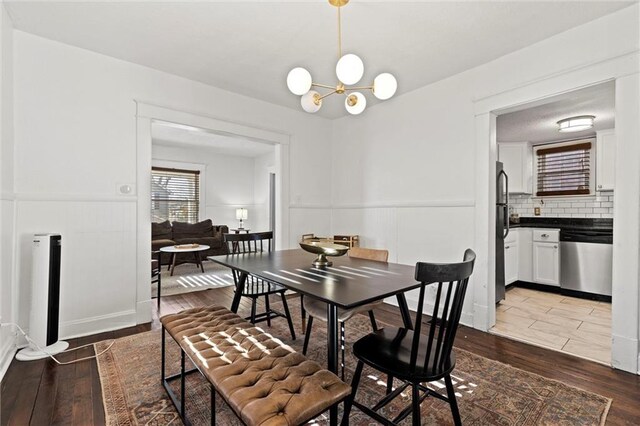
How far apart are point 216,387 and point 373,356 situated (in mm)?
706

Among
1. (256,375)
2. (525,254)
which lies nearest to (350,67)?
(256,375)

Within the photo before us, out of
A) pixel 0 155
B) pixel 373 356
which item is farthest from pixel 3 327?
pixel 373 356

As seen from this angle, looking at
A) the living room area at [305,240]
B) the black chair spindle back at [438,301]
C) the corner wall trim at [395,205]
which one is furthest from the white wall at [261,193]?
the black chair spindle back at [438,301]

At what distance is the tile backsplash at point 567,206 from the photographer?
4380mm

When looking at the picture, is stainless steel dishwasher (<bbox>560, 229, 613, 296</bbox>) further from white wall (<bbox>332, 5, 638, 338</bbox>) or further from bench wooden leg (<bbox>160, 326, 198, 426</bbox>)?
bench wooden leg (<bbox>160, 326, 198, 426</bbox>)

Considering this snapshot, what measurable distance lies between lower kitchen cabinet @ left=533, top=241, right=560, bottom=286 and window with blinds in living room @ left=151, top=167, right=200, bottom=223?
272 inches

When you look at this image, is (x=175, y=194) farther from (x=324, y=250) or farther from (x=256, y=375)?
(x=256, y=375)

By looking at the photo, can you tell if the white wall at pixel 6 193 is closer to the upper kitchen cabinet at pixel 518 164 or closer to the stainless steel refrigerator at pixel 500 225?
the stainless steel refrigerator at pixel 500 225

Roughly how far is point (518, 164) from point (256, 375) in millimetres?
5314

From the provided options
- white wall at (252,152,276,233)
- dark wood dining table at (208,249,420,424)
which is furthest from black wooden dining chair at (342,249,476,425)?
white wall at (252,152,276,233)

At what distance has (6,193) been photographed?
218 cm

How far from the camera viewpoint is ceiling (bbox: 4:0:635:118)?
2.13 meters

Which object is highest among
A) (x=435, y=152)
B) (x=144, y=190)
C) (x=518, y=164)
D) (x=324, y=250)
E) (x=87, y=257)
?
(x=518, y=164)

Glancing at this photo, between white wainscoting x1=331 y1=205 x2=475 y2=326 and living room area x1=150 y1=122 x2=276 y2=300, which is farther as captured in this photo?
living room area x1=150 y1=122 x2=276 y2=300
